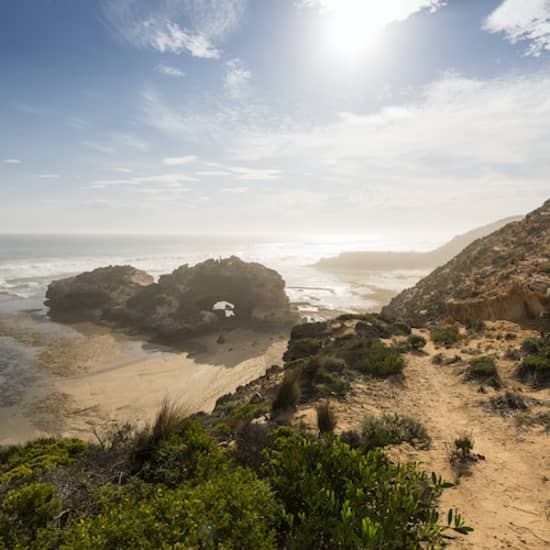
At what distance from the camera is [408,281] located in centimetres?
8100

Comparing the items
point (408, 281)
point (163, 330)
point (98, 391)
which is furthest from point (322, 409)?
point (408, 281)

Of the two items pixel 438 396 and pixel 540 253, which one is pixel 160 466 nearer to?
pixel 438 396

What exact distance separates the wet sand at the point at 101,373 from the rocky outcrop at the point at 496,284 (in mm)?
12993

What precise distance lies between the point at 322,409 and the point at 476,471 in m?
3.27

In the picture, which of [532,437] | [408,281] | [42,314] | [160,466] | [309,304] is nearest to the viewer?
[160,466]

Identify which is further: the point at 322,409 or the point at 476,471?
the point at 322,409

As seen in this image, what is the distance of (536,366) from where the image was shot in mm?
10727

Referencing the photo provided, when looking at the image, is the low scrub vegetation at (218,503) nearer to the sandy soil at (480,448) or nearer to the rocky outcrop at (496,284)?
the sandy soil at (480,448)

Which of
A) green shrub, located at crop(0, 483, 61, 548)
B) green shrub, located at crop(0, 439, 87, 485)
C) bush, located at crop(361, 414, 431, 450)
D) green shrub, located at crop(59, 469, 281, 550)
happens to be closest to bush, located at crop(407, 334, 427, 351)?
bush, located at crop(361, 414, 431, 450)

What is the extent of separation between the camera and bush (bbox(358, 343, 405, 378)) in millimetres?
12531

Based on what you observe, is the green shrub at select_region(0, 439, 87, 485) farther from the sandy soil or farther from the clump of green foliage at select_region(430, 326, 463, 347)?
the clump of green foliage at select_region(430, 326, 463, 347)

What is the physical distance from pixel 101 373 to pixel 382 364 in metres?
20.6

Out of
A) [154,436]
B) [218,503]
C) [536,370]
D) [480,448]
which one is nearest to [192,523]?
[218,503]

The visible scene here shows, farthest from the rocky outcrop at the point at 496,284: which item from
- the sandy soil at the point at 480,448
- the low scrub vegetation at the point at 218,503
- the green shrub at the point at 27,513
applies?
the green shrub at the point at 27,513
